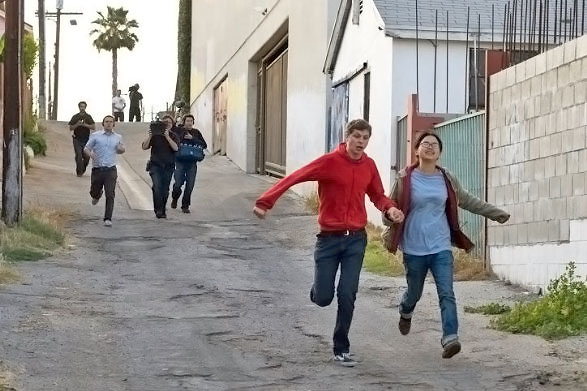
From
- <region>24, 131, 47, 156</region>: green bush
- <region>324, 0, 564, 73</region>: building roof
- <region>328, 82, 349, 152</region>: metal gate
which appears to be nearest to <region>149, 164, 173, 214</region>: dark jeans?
<region>328, 82, 349, 152</region>: metal gate

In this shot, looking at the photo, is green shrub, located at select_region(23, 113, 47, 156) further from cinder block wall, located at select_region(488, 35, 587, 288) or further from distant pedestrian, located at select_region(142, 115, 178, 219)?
cinder block wall, located at select_region(488, 35, 587, 288)

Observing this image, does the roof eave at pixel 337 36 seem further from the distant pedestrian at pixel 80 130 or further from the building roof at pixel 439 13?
the distant pedestrian at pixel 80 130

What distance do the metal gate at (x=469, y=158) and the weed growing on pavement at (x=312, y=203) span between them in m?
5.21

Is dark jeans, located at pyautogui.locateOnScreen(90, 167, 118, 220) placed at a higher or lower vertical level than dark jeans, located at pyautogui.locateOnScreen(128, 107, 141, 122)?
lower

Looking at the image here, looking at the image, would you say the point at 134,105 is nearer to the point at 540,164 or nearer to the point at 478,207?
the point at 540,164

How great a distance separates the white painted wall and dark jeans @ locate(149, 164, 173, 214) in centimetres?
357

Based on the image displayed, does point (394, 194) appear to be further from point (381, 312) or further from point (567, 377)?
point (381, 312)

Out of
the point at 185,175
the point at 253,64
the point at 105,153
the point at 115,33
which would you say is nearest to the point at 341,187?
the point at 105,153

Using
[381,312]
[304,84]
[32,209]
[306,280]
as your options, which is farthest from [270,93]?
[381,312]

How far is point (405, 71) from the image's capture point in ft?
51.2

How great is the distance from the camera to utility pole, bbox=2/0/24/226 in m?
14.8

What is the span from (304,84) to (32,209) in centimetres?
674

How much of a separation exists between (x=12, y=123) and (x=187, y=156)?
3.44 meters

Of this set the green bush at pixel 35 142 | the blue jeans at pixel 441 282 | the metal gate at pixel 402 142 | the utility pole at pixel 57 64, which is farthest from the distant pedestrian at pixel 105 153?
the utility pole at pixel 57 64
